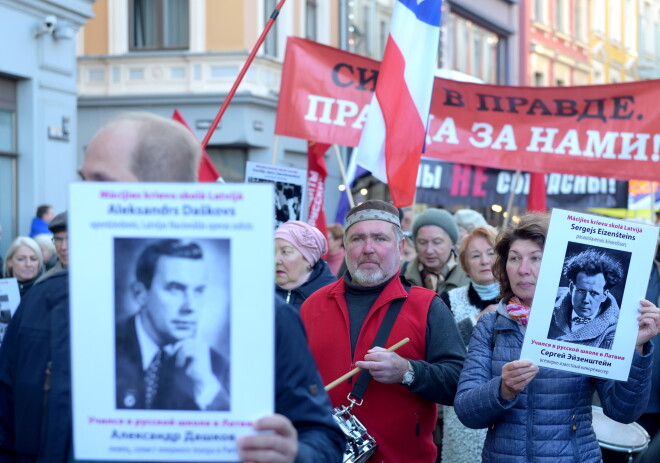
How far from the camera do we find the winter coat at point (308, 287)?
575cm

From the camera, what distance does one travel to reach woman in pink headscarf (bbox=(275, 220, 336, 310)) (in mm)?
5797

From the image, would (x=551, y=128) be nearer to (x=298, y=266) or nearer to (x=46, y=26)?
(x=298, y=266)

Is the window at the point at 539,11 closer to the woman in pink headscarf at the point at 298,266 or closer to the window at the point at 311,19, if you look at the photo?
the window at the point at 311,19

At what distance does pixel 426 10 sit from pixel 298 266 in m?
2.25

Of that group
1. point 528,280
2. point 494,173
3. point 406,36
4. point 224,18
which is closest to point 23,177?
point 494,173

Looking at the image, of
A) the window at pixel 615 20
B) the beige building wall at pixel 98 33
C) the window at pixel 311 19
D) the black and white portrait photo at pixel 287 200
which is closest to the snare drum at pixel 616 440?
the black and white portrait photo at pixel 287 200

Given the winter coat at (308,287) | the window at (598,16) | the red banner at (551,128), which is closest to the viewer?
the winter coat at (308,287)

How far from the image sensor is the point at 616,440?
538 centimetres

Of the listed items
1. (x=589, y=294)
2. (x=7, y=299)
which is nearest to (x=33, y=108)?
(x=7, y=299)

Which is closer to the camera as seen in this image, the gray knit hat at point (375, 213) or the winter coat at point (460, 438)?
the gray knit hat at point (375, 213)

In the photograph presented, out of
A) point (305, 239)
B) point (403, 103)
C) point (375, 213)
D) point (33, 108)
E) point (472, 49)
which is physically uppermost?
point (472, 49)

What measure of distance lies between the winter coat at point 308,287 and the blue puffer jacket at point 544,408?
1.75 meters

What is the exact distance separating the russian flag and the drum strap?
1901mm

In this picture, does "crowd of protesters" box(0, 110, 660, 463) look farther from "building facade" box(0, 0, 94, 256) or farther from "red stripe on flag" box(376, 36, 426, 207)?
"building facade" box(0, 0, 94, 256)
